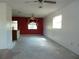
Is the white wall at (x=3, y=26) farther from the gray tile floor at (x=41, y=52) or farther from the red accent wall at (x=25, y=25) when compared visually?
the red accent wall at (x=25, y=25)

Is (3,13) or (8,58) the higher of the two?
(3,13)

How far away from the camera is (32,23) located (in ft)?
52.1

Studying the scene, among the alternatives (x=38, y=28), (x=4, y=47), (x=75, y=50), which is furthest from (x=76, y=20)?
(x=38, y=28)

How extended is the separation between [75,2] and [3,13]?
347 centimetres

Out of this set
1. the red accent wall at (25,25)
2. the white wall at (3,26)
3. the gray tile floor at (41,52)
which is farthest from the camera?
the red accent wall at (25,25)

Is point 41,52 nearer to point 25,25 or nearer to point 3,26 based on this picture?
point 3,26

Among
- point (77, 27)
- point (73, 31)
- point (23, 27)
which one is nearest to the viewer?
point (77, 27)

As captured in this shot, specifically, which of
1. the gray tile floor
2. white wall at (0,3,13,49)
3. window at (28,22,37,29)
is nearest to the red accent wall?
window at (28,22,37,29)

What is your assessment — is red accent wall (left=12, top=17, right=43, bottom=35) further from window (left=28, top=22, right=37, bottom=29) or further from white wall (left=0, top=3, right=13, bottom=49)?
white wall (left=0, top=3, right=13, bottom=49)

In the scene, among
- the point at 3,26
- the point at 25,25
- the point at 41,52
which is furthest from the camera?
the point at 25,25

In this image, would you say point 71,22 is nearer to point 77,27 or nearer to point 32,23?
point 77,27

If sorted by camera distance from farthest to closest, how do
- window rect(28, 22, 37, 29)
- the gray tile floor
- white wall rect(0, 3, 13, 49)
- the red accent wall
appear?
window rect(28, 22, 37, 29) < the red accent wall < white wall rect(0, 3, 13, 49) < the gray tile floor

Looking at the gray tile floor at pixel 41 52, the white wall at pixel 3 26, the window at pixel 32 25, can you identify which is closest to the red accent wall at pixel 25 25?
the window at pixel 32 25

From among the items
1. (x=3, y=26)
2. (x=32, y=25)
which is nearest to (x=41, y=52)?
(x=3, y=26)
